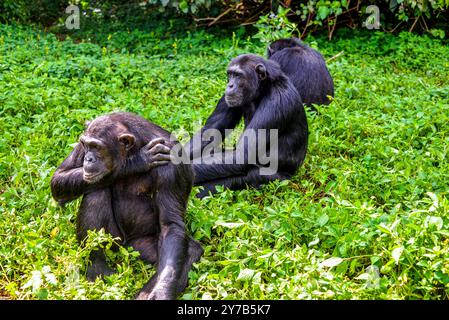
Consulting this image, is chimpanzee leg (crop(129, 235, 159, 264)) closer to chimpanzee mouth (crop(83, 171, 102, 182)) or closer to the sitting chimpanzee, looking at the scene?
the sitting chimpanzee

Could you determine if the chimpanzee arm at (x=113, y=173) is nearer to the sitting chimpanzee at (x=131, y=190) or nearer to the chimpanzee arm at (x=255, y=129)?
the sitting chimpanzee at (x=131, y=190)

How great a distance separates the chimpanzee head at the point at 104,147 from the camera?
450 centimetres

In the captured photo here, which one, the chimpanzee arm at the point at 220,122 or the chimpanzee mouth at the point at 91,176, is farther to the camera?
the chimpanzee arm at the point at 220,122

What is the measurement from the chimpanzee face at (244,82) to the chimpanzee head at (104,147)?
212cm

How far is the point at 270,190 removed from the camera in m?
6.03

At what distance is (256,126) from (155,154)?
193 cm

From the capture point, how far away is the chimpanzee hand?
4.58m

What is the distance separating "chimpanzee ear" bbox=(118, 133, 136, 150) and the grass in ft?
2.18

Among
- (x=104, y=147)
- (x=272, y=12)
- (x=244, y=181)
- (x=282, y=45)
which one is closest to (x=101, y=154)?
(x=104, y=147)

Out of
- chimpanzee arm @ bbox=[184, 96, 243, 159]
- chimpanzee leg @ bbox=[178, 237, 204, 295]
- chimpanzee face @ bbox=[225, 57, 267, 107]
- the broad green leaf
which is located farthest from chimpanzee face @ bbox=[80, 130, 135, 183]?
chimpanzee arm @ bbox=[184, 96, 243, 159]

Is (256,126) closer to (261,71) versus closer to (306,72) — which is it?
(261,71)

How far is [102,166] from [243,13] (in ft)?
28.4

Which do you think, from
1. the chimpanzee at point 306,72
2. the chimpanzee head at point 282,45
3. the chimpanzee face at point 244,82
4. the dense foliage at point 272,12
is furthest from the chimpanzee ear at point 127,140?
the dense foliage at point 272,12

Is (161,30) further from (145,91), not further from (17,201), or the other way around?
(17,201)
